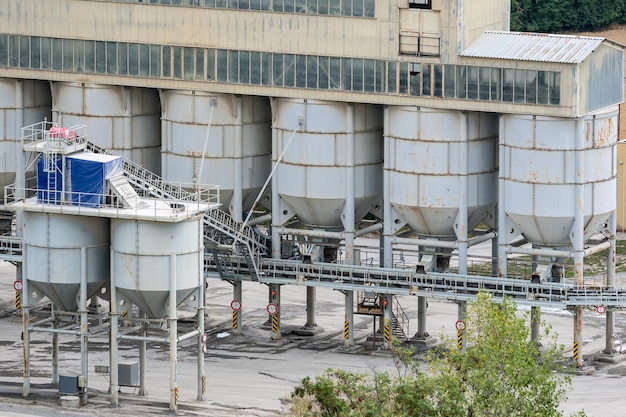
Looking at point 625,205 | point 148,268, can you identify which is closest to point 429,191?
point 148,268

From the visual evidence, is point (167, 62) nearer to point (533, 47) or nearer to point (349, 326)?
point (349, 326)

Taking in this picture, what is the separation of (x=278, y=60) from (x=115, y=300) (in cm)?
1545

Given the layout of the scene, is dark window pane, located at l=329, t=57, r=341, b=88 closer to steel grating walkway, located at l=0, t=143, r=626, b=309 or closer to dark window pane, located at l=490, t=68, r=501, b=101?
dark window pane, located at l=490, t=68, r=501, b=101

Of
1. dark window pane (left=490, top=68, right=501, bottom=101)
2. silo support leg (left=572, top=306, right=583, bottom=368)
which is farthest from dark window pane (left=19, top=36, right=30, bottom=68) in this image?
silo support leg (left=572, top=306, right=583, bottom=368)

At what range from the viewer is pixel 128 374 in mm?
88562

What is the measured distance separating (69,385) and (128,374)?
2.47 metres

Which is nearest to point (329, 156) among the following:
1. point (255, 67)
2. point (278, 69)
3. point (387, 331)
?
point (278, 69)

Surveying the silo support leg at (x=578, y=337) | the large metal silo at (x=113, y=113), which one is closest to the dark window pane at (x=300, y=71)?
the large metal silo at (x=113, y=113)

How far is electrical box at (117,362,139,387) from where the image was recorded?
88.6 m

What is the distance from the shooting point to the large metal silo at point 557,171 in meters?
91.5

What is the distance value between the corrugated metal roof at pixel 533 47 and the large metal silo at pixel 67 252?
17.8 m

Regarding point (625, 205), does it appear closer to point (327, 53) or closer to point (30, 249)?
point (327, 53)

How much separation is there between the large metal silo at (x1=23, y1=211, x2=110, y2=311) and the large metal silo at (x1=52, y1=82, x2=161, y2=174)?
13.7 meters

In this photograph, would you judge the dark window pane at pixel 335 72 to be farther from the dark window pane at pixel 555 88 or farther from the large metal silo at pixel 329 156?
the dark window pane at pixel 555 88
